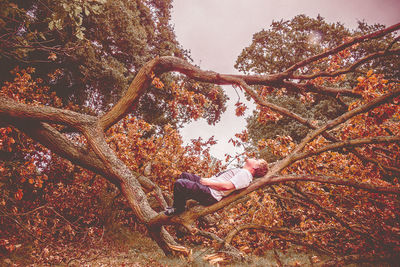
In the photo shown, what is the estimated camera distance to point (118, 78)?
1119cm

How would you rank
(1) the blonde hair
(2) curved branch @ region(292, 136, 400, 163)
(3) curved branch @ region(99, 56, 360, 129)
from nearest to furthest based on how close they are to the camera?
(2) curved branch @ region(292, 136, 400, 163)
(1) the blonde hair
(3) curved branch @ region(99, 56, 360, 129)

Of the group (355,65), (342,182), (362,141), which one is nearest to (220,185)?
(342,182)

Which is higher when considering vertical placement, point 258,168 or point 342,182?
point 258,168

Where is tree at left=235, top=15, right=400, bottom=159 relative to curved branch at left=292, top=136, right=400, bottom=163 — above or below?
above

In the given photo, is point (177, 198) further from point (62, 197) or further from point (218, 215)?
point (62, 197)

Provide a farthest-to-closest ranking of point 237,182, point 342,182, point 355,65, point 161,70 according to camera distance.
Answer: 1. point 161,70
2. point 355,65
3. point 237,182
4. point 342,182

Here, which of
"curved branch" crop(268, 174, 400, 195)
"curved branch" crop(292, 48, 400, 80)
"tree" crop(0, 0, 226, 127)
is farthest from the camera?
"tree" crop(0, 0, 226, 127)

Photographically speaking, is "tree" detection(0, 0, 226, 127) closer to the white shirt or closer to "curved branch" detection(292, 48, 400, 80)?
"curved branch" detection(292, 48, 400, 80)

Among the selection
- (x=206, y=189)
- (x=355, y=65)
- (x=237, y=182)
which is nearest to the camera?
(x=237, y=182)

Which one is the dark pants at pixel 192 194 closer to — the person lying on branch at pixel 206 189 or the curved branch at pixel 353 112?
the person lying on branch at pixel 206 189

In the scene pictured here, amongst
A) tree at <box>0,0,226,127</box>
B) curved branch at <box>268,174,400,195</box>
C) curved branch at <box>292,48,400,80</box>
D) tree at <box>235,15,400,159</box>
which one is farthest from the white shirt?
tree at <box>235,15,400,159</box>

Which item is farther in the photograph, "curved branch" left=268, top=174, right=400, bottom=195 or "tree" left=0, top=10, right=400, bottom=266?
"tree" left=0, top=10, right=400, bottom=266

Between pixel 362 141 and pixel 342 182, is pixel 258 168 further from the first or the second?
pixel 362 141

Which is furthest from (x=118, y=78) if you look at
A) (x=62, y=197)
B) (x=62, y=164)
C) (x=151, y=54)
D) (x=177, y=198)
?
(x=177, y=198)
